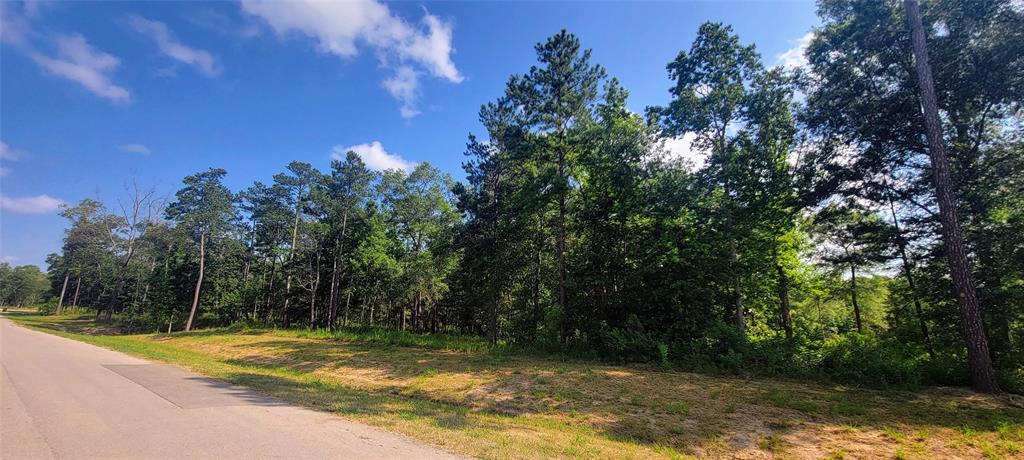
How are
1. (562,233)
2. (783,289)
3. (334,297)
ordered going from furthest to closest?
(334,297)
(562,233)
(783,289)

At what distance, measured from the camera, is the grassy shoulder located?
20.1 ft

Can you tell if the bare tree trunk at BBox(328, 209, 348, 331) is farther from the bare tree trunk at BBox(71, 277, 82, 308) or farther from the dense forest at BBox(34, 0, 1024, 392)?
the bare tree trunk at BBox(71, 277, 82, 308)

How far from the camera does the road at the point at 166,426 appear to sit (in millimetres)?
4680

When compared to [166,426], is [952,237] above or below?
above

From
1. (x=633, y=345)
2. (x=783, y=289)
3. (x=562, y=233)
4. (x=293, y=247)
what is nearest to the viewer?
(x=633, y=345)

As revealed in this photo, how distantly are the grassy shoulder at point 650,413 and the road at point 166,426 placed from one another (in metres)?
0.70

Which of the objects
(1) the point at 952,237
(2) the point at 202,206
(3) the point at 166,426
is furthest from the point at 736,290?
(2) the point at 202,206

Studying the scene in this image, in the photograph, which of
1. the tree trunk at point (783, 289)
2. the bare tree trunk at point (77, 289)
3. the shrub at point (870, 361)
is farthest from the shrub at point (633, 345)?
the bare tree trunk at point (77, 289)

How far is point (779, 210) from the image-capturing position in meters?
14.2

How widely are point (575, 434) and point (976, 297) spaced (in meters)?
10.9

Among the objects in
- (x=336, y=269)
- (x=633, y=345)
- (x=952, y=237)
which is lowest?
(x=633, y=345)

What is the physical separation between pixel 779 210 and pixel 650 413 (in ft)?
33.3

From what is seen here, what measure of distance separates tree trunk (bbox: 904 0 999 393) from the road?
12540mm

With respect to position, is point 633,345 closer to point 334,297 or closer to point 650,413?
point 650,413
